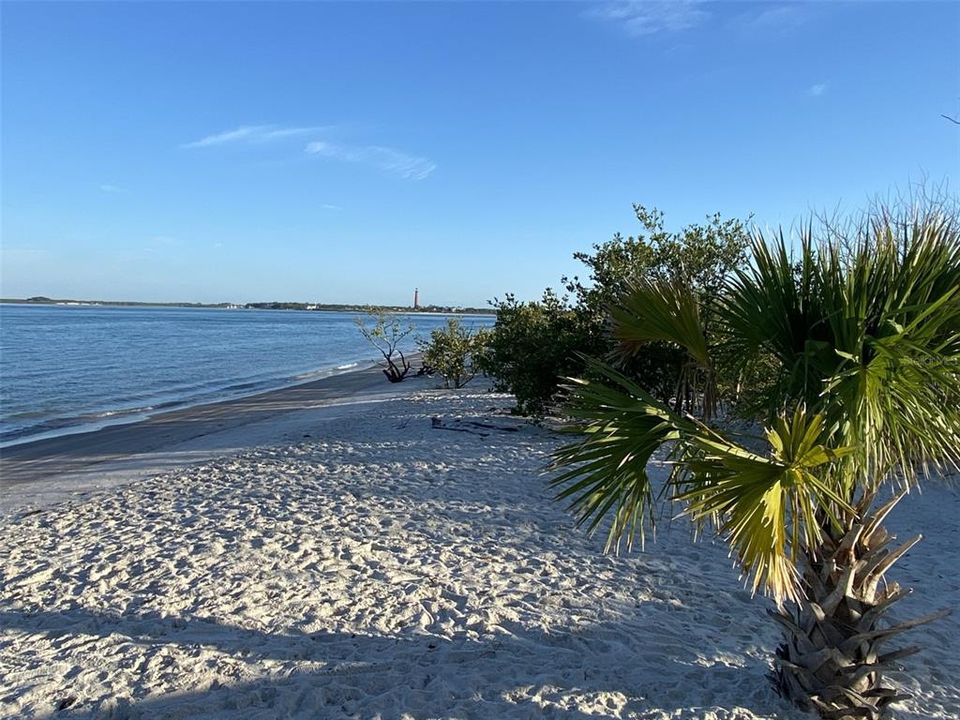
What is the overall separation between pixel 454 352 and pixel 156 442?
955cm

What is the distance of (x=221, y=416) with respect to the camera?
57.7ft

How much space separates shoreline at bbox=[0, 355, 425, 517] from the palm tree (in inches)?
337

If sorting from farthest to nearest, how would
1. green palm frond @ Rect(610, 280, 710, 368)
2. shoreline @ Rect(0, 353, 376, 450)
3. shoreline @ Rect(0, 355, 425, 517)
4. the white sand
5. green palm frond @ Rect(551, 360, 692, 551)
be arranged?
1. shoreline @ Rect(0, 353, 376, 450)
2. shoreline @ Rect(0, 355, 425, 517)
3. the white sand
4. green palm frond @ Rect(610, 280, 710, 368)
5. green palm frond @ Rect(551, 360, 692, 551)

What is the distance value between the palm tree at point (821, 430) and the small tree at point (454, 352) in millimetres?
17254

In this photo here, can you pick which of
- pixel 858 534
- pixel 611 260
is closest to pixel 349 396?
pixel 611 260

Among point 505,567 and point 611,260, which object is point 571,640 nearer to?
point 505,567

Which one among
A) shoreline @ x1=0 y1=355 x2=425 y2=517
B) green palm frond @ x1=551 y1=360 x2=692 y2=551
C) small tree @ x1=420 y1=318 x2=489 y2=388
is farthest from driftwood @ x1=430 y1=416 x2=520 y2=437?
green palm frond @ x1=551 y1=360 x2=692 y2=551

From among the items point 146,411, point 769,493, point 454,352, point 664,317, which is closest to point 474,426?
point 454,352

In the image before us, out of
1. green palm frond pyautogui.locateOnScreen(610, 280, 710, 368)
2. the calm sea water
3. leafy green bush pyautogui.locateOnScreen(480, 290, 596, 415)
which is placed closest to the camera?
green palm frond pyautogui.locateOnScreen(610, 280, 710, 368)

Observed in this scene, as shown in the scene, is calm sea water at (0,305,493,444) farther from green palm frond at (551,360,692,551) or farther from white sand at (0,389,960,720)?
green palm frond at (551,360,692,551)

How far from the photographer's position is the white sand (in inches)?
146

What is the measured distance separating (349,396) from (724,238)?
1330 centimetres

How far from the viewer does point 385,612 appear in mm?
4789

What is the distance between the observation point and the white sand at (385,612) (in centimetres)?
371
